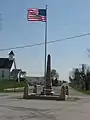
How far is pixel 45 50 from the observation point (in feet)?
132

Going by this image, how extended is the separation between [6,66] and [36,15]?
99.1 metres

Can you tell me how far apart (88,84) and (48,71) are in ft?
135

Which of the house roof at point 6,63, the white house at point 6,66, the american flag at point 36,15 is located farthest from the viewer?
the house roof at point 6,63

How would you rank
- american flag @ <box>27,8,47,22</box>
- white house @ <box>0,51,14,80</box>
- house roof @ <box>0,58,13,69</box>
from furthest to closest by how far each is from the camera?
house roof @ <box>0,58,13,69</box>
white house @ <box>0,51,14,80</box>
american flag @ <box>27,8,47,22</box>

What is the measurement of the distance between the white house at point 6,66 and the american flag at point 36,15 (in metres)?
95.6

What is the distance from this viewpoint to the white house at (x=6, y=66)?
13450 cm

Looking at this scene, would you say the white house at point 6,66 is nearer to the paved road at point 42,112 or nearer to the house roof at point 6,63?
the house roof at point 6,63

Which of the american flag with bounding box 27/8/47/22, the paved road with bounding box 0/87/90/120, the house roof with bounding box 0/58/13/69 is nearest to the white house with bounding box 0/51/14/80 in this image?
the house roof with bounding box 0/58/13/69

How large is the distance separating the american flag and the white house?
95628mm

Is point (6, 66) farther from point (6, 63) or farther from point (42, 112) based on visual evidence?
point (42, 112)

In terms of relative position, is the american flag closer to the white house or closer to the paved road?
the paved road

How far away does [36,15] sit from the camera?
38125 millimetres

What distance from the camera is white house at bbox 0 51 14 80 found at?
13450 centimetres

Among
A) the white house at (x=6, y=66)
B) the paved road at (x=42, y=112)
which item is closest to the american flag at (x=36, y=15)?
the paved road at (x=42, y=112)
